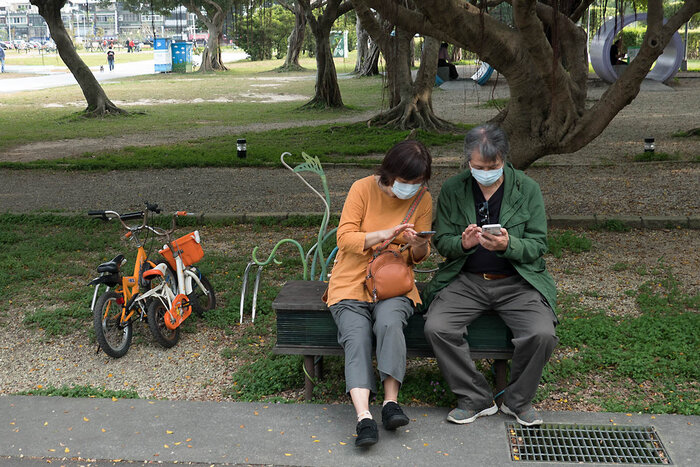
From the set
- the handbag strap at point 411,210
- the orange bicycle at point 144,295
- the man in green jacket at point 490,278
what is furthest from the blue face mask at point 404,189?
the orange bicycle at point 144,295

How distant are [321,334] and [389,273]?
537 millimetres

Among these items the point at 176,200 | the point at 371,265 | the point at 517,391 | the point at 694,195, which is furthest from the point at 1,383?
the point at 694,195

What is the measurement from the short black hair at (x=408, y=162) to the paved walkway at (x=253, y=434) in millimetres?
1213

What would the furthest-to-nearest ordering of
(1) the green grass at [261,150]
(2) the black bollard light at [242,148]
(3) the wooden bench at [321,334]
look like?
(2) the black bollard light at [242,148] → (1) the green grass at [261,150] → (3) the wooden bench at [321,334]

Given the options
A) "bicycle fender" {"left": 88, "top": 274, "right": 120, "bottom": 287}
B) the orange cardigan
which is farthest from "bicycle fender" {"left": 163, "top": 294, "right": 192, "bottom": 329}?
the orange cardigan

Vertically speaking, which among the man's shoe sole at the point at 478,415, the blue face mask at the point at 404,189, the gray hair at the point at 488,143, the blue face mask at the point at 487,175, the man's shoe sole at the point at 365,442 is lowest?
the man's shoe sole at the point at 478,415

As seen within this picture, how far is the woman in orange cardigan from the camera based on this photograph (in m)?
3.81

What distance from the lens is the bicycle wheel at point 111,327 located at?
4727mm

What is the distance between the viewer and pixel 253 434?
3779mm

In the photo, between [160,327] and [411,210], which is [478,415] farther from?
[160,327]

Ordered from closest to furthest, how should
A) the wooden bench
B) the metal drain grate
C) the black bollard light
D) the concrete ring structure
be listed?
the metal drain grate
the wooden bench
the black bollard light
the concrete ring structure

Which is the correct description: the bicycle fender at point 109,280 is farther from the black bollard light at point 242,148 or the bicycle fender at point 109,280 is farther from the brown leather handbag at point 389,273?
the black bollard light at point 242,148

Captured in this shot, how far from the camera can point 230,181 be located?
35.3 feet

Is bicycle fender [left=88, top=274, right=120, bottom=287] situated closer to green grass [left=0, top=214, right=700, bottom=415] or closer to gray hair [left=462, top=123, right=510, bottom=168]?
green grass [left=0, top=214, right=700, bottom=415]
